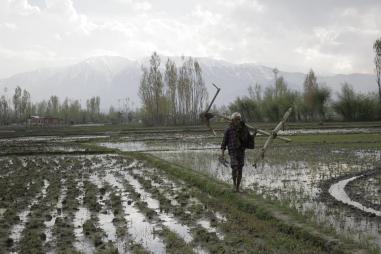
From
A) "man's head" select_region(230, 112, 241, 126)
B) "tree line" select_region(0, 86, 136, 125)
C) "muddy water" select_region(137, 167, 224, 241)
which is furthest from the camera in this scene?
"tree line" select_region(0, 86, 136, 125)

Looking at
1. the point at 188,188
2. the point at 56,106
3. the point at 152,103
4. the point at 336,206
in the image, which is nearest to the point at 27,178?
the point at 188,188

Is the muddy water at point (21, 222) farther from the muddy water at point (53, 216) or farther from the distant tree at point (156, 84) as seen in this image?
the distant tree at point (156, 84)

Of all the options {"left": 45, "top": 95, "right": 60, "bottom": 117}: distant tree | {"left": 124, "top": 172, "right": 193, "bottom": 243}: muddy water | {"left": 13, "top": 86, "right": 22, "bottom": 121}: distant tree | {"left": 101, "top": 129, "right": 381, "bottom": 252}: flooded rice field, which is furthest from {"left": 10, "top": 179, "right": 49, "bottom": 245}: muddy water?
{"left": 45, "top": 95, "right": 60, "bottom": 117}: distant tree

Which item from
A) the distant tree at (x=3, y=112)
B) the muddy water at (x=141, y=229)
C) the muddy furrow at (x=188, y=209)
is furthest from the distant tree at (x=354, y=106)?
the distant tree at (x=3, y=112)

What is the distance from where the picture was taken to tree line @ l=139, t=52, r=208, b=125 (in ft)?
216

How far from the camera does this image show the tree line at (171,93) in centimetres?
6581

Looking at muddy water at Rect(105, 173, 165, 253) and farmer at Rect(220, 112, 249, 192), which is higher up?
farmer at Rect(220, 112, 249, 192)

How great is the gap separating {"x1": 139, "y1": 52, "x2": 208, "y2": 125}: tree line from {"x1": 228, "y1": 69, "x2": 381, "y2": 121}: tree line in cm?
730

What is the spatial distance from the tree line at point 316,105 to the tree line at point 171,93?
23.9 feet

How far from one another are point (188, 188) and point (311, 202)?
330 centimetres

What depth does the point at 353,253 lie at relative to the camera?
16.4 feet

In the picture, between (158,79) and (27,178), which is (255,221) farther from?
(158,79)

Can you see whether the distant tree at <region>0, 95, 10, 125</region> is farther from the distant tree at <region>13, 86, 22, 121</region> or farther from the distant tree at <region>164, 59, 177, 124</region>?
the distant tree at <region>164, 59, 177, 124</region>

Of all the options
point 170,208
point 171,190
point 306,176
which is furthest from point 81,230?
point 306,176
